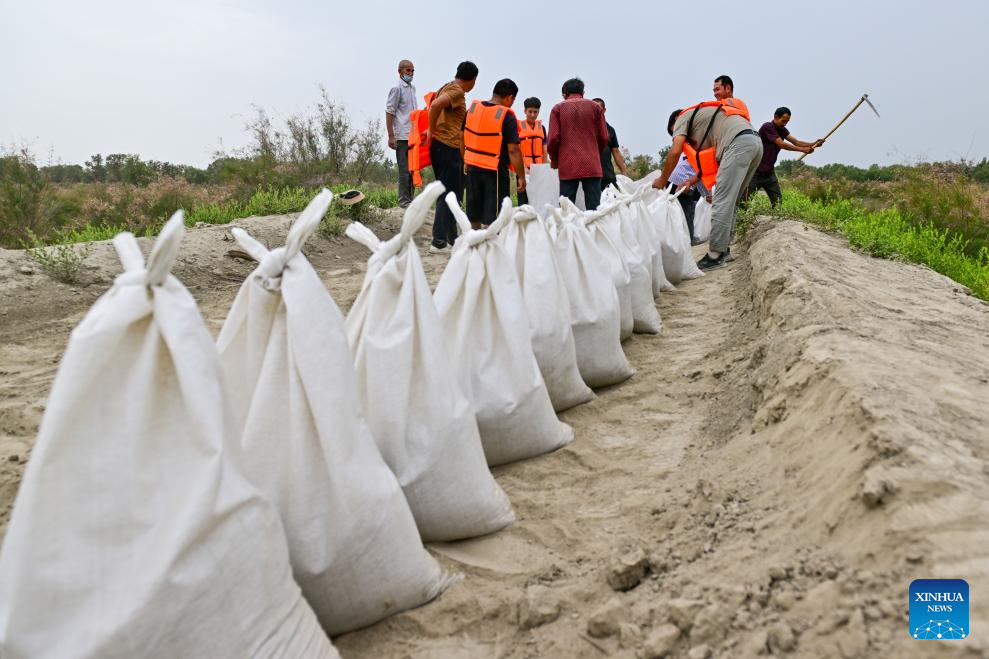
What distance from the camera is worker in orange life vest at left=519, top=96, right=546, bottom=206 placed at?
7.78m

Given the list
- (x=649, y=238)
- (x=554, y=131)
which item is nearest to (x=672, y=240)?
(x=649, y=238)

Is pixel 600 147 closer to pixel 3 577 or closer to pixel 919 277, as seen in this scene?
pixel 919 277

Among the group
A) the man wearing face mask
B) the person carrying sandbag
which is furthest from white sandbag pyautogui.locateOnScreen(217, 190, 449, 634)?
the man wearing face mask

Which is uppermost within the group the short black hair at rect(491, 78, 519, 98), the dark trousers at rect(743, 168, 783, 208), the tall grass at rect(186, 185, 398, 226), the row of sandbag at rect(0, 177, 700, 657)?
the short black hair at rect(491, 78, 519, 98)

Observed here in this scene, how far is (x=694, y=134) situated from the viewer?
5672mm

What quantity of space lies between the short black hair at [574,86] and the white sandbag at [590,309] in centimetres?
345

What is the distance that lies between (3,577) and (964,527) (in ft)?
5.03

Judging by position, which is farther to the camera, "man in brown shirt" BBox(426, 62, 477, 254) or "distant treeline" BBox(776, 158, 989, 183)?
"distant treeline" BBox(776, 158, 989, 183)

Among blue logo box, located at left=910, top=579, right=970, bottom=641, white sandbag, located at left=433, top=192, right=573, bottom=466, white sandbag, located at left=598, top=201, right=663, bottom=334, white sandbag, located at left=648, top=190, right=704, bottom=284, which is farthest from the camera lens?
white sandbag, located at left=648, top=190, right=704, bottom=284

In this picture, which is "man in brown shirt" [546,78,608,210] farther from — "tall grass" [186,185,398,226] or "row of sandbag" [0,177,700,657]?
"row of sandbag" [0,177,700,657]

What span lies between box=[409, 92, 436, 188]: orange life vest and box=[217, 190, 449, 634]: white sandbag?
498 centimetres

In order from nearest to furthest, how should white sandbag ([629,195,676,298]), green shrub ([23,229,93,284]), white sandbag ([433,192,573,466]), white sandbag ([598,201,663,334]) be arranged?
white sandbag ([433,192,573,466]) → white sandbag ([598,201,663,334]) → green shrub ([23,229,93,284]) → white sandbag ([629,195,676,298])

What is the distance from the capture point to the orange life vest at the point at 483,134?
5.57 meters

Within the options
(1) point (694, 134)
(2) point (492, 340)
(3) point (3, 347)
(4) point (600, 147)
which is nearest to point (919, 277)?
(1) point (694, 134)
